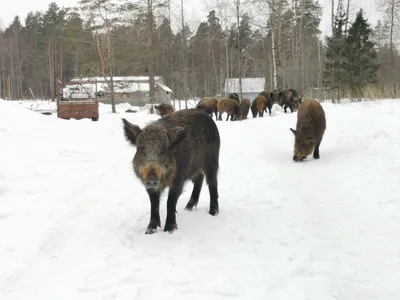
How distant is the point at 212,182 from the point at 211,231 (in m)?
0.96

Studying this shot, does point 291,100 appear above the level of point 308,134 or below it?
above

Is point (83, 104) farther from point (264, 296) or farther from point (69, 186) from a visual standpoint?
point (264, 296)

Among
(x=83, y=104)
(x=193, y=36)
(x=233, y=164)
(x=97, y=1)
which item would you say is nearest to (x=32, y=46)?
(x=193, y=36)

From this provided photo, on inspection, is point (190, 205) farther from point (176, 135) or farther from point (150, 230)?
point (176, 135)

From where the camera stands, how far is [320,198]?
5.84 metres

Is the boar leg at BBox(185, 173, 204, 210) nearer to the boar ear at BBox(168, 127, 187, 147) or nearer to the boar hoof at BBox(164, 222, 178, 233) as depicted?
the boar hoof at BBox(164, 222, 178, 233)

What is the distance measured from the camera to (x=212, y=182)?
17.9ft

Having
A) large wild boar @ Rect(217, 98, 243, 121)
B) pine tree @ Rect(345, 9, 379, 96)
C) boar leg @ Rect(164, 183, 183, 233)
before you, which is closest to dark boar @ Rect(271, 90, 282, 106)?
large wild boar @ Rect(217, 98, 243, 121)

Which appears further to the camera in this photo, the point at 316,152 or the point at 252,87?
the point at 252,87

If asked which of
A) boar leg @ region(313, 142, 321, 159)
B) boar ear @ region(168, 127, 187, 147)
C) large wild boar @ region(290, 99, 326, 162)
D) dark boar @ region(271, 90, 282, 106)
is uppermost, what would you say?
dark boar @ region(271, 90, 282, 106)

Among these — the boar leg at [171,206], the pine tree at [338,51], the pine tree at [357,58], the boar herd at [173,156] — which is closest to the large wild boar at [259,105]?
the pine tree at [338,51]

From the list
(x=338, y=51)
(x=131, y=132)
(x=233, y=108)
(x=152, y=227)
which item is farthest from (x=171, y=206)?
(x=338, y=51)

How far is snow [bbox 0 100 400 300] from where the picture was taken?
3.33 metres

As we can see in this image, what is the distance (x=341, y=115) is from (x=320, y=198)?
746 cm
